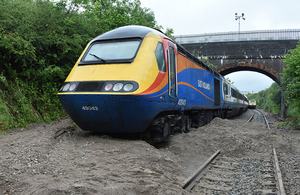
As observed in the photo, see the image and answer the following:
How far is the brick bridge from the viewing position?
23.8 metres

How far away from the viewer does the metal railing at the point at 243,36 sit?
24062 millimetres

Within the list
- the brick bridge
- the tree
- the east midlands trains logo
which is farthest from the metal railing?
the east midlands trains logo

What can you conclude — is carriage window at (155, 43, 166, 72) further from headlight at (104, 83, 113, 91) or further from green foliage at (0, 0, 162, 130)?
green foliage at (0, 0, 162, 130)

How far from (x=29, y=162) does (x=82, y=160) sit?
91cm

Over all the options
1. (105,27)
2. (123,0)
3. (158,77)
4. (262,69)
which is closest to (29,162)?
(158,77)

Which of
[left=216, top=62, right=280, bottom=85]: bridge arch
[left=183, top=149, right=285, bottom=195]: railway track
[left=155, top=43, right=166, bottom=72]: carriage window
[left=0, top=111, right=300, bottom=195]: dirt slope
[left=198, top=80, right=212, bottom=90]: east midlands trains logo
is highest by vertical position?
[left=216, top=62, right=280, bottom=85]: bridge arch

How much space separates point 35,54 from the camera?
981cm

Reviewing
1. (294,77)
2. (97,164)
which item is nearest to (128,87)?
(97,164)

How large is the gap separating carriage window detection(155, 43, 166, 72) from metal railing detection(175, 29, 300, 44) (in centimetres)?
1974

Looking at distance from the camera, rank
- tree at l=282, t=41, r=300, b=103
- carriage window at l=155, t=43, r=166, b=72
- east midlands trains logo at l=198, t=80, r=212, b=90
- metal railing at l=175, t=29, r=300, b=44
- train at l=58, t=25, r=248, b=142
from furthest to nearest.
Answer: metal railing at l=175, t=29, r=300, b=44
tree at l=282, t=41, r=300, b=103
east midlands trains logo at l=198, t=80, r=212, b=90
carriage window at l=155, t=43, r=166, b=72
train at l=58, t=25, r=248, b=142

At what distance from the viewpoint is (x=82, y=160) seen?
4.74 meters

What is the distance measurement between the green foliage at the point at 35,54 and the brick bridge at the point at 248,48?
15357mm

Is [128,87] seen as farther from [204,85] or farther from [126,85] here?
[204,85]

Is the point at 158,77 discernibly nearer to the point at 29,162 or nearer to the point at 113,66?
the point at 113,66
